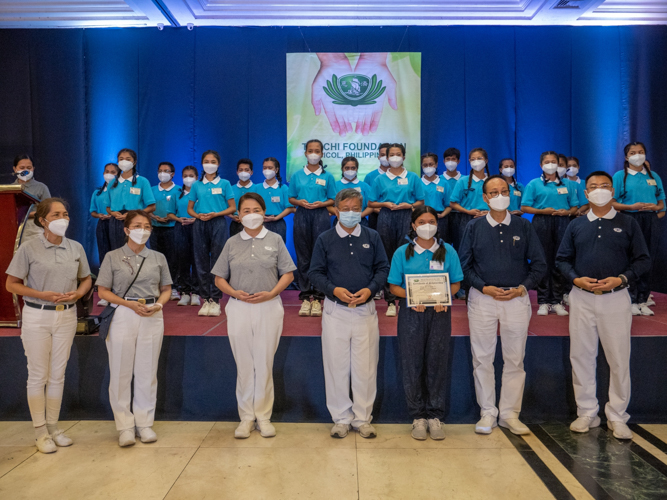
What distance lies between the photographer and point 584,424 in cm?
328

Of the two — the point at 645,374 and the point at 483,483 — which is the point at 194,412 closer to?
the point at 483,483

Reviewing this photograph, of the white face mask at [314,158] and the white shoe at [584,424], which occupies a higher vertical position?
Answer: the white face mask at [314,158]

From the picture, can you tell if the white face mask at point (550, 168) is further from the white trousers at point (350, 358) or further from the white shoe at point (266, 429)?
the white shoe at point (266, 429)

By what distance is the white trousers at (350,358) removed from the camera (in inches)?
124

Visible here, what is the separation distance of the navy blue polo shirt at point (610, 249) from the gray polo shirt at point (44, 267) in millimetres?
3392

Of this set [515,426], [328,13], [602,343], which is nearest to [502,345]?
[515,426]

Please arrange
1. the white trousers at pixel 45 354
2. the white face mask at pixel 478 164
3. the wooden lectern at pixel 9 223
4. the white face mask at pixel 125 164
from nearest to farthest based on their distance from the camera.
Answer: the white trousers at pixel 45 354 → the wooden lectern at pixel 9 223 → the white face mask at pixel 125 164 → the white face mask at pixel 478 164

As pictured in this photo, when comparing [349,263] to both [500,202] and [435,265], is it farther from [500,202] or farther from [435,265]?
[500,202]

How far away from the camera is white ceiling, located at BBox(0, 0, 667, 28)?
6.79 meters

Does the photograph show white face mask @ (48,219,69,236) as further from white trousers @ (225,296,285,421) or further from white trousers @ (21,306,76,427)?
white trousers @ (225,296,285,421)

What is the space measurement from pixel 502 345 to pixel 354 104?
4.87 meters

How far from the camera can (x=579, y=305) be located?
3.25 meters

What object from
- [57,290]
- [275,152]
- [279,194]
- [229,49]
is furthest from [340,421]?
[229,49]

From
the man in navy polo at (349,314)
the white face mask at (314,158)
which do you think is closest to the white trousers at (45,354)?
the man in navy polo at (349,314)
